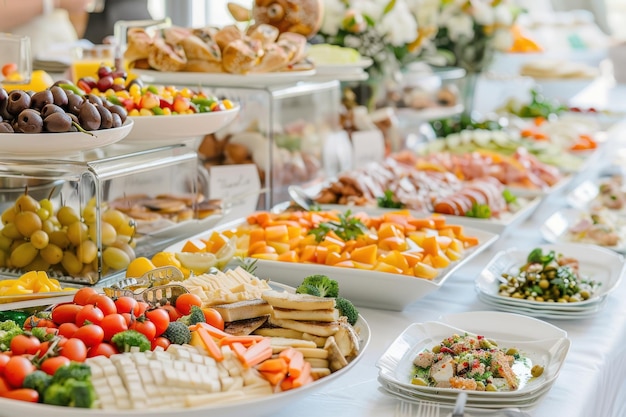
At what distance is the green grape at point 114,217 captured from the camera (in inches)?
61.6

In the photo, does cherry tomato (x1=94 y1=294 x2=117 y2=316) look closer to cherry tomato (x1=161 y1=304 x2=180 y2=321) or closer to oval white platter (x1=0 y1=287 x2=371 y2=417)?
cherry tomato (x1=161 y1=304 x2=180 y2=321)

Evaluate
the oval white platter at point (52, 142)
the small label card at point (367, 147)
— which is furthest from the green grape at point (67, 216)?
the small label card at point (367, 147)

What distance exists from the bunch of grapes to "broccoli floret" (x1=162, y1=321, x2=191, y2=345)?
17.3 inches

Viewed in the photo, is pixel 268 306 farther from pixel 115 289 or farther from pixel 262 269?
pixel 262 269

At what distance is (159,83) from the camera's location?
2.13 m

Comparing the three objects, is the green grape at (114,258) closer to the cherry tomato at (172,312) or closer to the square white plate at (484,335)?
the cherry tomato at (172,312)

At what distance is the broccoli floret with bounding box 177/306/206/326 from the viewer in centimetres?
114

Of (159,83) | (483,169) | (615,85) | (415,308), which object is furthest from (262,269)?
(615,85)

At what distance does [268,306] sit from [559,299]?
2.18 ft

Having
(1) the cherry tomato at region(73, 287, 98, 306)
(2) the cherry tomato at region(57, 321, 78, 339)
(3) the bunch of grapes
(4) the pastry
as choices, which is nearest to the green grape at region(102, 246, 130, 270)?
(3) the bunch of grapes

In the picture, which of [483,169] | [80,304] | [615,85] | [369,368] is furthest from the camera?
[615,85]

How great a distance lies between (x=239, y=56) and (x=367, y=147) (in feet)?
2.90

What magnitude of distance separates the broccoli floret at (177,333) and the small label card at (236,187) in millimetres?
944

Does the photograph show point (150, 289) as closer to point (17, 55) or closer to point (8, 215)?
point (8, 215)
